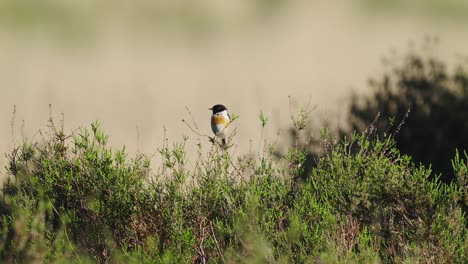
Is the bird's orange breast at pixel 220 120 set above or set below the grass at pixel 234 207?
above

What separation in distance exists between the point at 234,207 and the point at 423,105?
6.87 meters

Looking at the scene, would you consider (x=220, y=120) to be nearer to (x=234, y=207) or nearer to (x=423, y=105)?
(x=234, y=207)

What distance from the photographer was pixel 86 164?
29.9 ft

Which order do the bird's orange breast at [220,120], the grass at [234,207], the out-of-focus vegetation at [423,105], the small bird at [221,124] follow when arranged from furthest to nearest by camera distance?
the out-of-focus vegetation at [423,105] → the bird's orange breast at [220,120] → the small bird at [221,124] → the grass at [234,207]

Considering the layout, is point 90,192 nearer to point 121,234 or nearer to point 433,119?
point 121,234

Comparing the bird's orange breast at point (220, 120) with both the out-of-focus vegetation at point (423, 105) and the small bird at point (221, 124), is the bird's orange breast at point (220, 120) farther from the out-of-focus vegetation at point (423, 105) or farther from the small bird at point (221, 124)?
the out-of-focus vegetation at point (423, 105)

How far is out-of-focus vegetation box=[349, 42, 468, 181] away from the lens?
1451cm

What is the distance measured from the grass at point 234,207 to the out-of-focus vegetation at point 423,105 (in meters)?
5.28

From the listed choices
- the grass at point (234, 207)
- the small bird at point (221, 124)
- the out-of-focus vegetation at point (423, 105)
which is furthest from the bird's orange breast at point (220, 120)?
the out-of-focus vegetation at point (423, 105)

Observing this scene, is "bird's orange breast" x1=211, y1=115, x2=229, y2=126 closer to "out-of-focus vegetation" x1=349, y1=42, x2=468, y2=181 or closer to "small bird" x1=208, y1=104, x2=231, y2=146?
"small bird" x1=208, y1=104, x2=231, y2=146

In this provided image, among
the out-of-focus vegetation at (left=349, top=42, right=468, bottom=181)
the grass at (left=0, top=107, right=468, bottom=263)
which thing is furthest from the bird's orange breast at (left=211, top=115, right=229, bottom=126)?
the out-of-focus vegetation at (left=349, top=42, right=468, bottom=181)

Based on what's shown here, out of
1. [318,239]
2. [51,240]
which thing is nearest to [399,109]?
[318,239]

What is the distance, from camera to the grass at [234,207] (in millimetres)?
7902

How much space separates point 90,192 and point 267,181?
84.3 inches
